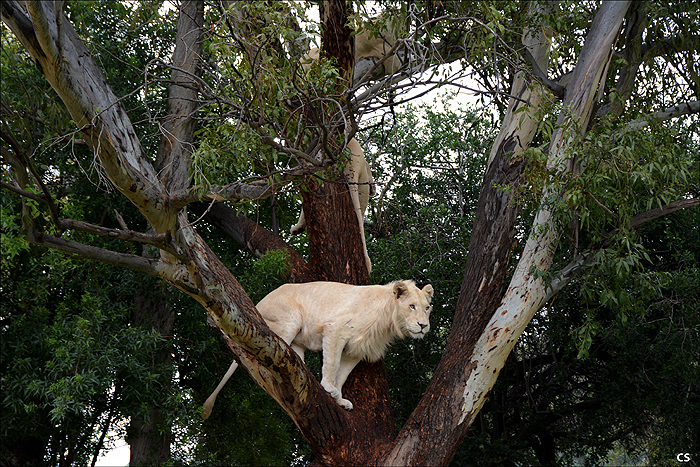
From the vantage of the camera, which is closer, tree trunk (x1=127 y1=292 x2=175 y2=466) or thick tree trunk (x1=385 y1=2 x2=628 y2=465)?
thick tree trunk (x1=385 y1=2 x2=628 y2=465)

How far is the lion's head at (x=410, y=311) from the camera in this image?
4.86 metres

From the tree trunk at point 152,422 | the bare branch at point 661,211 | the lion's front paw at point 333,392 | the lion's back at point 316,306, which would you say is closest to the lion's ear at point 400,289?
the lion's back at point 316,306

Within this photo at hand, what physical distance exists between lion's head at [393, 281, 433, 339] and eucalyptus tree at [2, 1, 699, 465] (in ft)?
1.59

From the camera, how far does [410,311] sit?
192 inches

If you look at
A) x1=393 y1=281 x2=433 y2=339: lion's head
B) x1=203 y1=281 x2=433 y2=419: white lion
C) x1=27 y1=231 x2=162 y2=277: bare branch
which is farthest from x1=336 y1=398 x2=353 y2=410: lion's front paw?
x1=27 y1=231 x2=162 y2=277: bare branch

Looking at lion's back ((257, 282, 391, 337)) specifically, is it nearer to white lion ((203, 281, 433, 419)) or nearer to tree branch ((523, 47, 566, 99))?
white lion ((203, 281, 433, 419))

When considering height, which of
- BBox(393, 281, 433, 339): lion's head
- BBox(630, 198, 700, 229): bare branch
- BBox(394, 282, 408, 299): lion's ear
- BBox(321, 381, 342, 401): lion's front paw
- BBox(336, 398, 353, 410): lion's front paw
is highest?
BBox(630, 198, 700, 229): bare branch

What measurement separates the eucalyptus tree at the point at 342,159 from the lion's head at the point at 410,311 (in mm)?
484

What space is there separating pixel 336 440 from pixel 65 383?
8.20 ft

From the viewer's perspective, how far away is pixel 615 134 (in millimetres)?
4855

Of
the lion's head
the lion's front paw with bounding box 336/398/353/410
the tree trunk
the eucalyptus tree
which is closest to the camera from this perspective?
the eucalyptus tree

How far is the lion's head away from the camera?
15.9 feet

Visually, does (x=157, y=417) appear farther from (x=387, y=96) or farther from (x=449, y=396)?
(x=387, y=96)

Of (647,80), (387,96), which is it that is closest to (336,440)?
(387,96)
